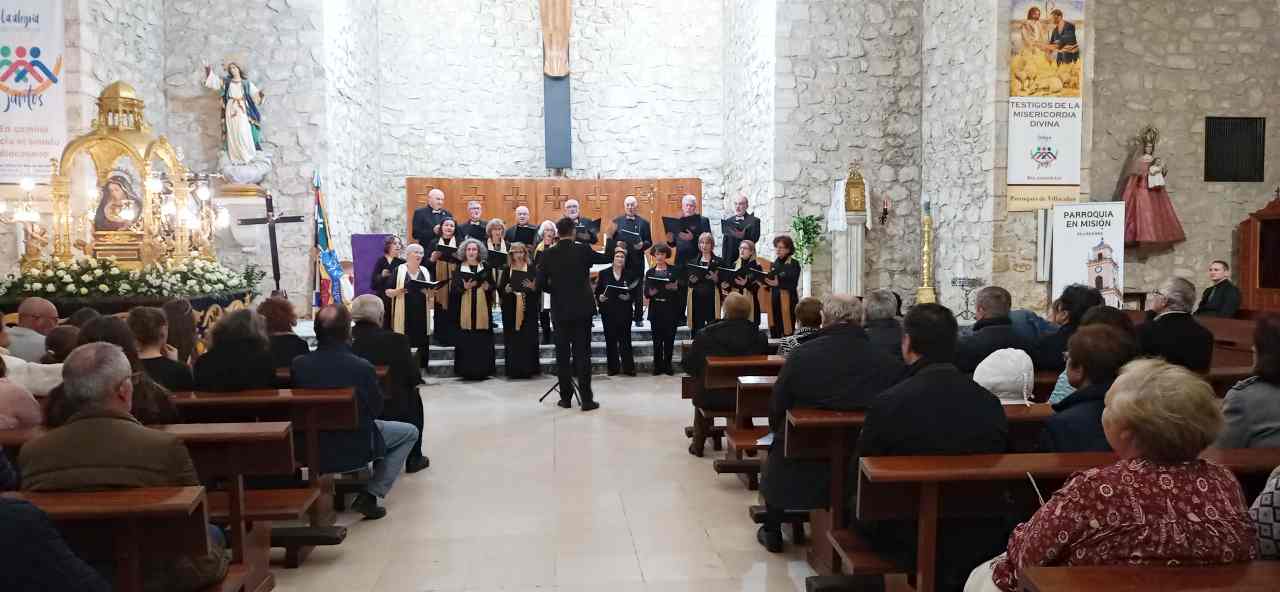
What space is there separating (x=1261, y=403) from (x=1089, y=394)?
0.51 meters

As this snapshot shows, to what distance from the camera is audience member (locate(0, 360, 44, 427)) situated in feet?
10.1

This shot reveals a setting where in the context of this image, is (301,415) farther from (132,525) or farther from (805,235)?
(805,235)

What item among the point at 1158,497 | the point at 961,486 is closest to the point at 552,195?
the point at 961,486

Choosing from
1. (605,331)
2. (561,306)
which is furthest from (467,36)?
(561,306)

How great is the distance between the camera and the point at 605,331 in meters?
8.77

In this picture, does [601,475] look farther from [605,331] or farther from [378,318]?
[605,331]

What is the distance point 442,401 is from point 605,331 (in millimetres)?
1939

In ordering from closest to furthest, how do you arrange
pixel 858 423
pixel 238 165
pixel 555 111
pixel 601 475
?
1. pixel 858 423
2. pixel 601 475
3. pixel 238 165
4. pixel 555 111

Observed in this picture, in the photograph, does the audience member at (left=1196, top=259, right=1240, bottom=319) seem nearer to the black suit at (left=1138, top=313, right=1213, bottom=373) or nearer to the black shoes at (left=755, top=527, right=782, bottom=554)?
the black suit at (left=1138, top=313, right=1213, bottom=373)

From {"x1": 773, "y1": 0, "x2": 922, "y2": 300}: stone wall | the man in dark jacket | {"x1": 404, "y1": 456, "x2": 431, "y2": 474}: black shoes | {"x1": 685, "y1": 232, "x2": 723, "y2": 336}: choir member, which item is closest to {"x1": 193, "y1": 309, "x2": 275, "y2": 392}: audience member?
{"x1": 404, "y1": 456, "x2": 431, "y2": 474}: black shoes

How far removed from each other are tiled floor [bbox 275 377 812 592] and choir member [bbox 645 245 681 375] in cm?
220

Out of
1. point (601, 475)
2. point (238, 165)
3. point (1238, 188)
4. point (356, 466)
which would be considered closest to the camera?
point (356, 466)

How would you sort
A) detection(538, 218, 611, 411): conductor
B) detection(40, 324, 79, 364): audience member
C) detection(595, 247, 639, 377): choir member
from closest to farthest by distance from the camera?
detection(40, 324, 79, 364): audience member < detection(538, 218, 611, 411): conductor < detection(595, 247, 639, 377): choir member

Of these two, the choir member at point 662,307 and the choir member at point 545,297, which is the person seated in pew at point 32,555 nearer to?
the choir member at point 545,297
